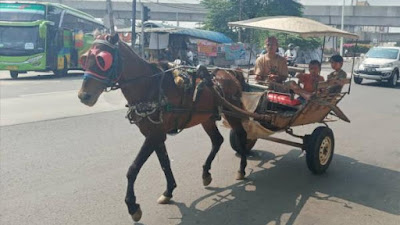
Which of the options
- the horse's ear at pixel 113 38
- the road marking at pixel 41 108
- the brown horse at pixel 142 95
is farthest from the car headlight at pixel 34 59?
the horse's ear at pixel 113 38

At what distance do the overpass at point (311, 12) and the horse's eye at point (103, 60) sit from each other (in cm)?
4835

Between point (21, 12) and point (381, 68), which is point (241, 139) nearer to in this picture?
point (381, 68)

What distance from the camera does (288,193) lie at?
16.4 feet

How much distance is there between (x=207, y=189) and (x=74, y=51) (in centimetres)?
1798

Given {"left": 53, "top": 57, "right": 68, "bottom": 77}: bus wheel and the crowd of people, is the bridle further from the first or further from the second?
{"left": 53, "top": 57, "right": 68, "bottom": 77}: bus wheel

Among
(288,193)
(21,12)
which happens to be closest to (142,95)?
(288,193)

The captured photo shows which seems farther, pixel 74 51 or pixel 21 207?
pixel 74 51

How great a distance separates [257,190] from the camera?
5.07m

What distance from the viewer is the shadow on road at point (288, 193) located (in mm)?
4297

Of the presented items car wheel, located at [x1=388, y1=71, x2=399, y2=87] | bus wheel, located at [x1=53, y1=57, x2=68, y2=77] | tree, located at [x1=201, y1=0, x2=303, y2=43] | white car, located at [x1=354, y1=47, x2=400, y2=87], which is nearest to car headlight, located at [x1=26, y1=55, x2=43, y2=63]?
bus wheel, located at [x1=53, y1=57, x2=68, y2=77]

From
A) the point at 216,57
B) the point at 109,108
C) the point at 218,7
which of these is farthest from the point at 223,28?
the point at 109,108

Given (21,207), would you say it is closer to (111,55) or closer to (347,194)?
(111,55)

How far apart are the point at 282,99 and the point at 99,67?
2929mm

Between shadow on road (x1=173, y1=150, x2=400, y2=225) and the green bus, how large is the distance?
606 inches
